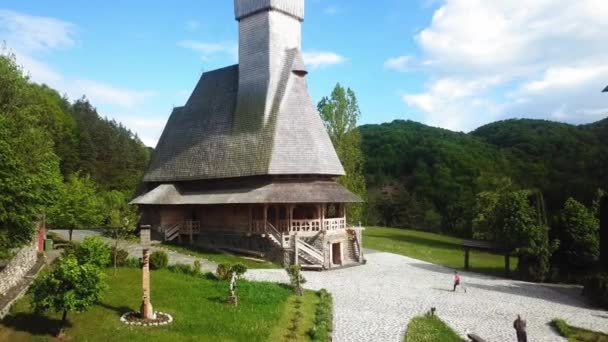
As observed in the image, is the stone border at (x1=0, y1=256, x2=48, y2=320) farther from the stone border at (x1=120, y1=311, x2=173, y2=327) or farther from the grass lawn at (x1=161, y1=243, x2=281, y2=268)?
the grass lawn at (x1=161, y1=243, x2=281, y2=268)

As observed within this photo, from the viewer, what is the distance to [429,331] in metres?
15.2

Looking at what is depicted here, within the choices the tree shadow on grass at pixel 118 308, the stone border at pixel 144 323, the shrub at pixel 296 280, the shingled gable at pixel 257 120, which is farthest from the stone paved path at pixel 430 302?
the tree shadow on grass at pixel 118 308

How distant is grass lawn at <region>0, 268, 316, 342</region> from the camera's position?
13.2 metres

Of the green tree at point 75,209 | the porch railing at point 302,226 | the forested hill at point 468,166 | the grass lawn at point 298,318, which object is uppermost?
the forested hill at point 468,166

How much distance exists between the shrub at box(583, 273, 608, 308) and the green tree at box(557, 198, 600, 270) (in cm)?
440

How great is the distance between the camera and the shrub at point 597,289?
20.6 m

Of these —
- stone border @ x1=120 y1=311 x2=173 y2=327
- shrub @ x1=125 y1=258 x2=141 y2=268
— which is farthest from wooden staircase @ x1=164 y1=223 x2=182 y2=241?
stone border @ x1=120 y1=311 x2=173 y2=327

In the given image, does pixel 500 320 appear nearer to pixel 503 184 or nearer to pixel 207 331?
pixel 207 331

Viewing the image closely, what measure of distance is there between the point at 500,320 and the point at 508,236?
1030 cm

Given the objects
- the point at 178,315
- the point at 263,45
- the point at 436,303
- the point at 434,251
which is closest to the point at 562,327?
the point at 436,303

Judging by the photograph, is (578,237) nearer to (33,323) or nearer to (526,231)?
(526,231)

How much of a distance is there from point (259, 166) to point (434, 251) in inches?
764

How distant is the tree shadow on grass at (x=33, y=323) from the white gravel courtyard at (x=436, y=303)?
26.6 feet

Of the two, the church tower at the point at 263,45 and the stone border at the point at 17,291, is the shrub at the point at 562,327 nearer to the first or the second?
the stone border at the point at 17,291
